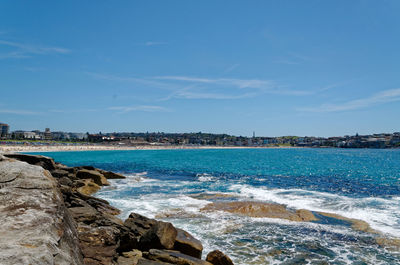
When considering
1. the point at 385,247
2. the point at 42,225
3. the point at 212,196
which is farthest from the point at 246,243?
the point at 212,196

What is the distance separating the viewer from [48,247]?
512cm

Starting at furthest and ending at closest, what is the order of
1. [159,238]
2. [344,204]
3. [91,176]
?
1. [91,176]
2. [344,204]
3. [159,238]

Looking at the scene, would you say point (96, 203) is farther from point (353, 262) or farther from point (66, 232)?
point (353, 262)

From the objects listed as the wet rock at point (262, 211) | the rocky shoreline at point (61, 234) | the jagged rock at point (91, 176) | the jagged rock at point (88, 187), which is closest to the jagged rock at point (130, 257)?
the rocky shoreline at point (61, 234)

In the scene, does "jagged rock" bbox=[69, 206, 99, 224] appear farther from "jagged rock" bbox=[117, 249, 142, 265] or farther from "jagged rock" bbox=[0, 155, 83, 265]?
"jagged rock" bbox=[0, 155, 83, 265]

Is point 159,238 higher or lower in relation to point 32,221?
lower

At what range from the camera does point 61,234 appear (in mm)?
6145

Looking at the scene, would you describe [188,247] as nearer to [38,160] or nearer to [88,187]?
[88,187]

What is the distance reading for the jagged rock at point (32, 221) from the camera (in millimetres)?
4728

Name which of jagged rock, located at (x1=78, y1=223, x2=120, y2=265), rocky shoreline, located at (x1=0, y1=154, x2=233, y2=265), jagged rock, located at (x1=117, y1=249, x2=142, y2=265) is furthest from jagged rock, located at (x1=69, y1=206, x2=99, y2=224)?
jagged rock, located at (x1=117, y1=249, x2=142, y2=265)

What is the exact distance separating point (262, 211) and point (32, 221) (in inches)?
626

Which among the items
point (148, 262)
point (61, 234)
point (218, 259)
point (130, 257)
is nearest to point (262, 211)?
point (218, 259)

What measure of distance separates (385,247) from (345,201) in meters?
11.4

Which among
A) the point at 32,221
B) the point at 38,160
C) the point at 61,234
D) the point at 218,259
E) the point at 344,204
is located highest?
the point at 32,221
